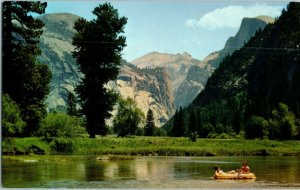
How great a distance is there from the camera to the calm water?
2133 centimetres

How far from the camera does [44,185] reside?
2045cm

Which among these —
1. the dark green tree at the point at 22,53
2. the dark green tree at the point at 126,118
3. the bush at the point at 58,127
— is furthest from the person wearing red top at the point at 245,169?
the dark green tree at the point at 126,118

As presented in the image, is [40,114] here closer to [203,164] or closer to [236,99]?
[203,164]

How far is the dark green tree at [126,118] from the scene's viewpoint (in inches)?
2489

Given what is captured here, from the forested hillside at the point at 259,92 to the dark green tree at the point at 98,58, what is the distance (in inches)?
527

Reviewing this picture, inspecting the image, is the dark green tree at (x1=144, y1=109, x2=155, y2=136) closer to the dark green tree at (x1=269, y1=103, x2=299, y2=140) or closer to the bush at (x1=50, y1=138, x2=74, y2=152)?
the dark green tree at (x1=269, y1=103, x2=299, y2=140)

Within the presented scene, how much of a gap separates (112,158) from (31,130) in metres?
6.15

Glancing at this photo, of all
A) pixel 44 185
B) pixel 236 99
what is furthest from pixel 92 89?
pixel 236 99

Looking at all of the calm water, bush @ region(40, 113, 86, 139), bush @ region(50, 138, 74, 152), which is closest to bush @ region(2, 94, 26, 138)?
the calm water

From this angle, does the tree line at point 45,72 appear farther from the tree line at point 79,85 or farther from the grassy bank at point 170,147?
the grassy bank at point 170,147

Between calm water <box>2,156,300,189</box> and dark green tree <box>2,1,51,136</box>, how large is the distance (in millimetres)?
4965

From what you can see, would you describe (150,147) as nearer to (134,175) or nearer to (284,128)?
(284,128)

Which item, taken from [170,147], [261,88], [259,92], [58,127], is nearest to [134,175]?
[58,127]

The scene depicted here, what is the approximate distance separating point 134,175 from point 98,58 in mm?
19994
